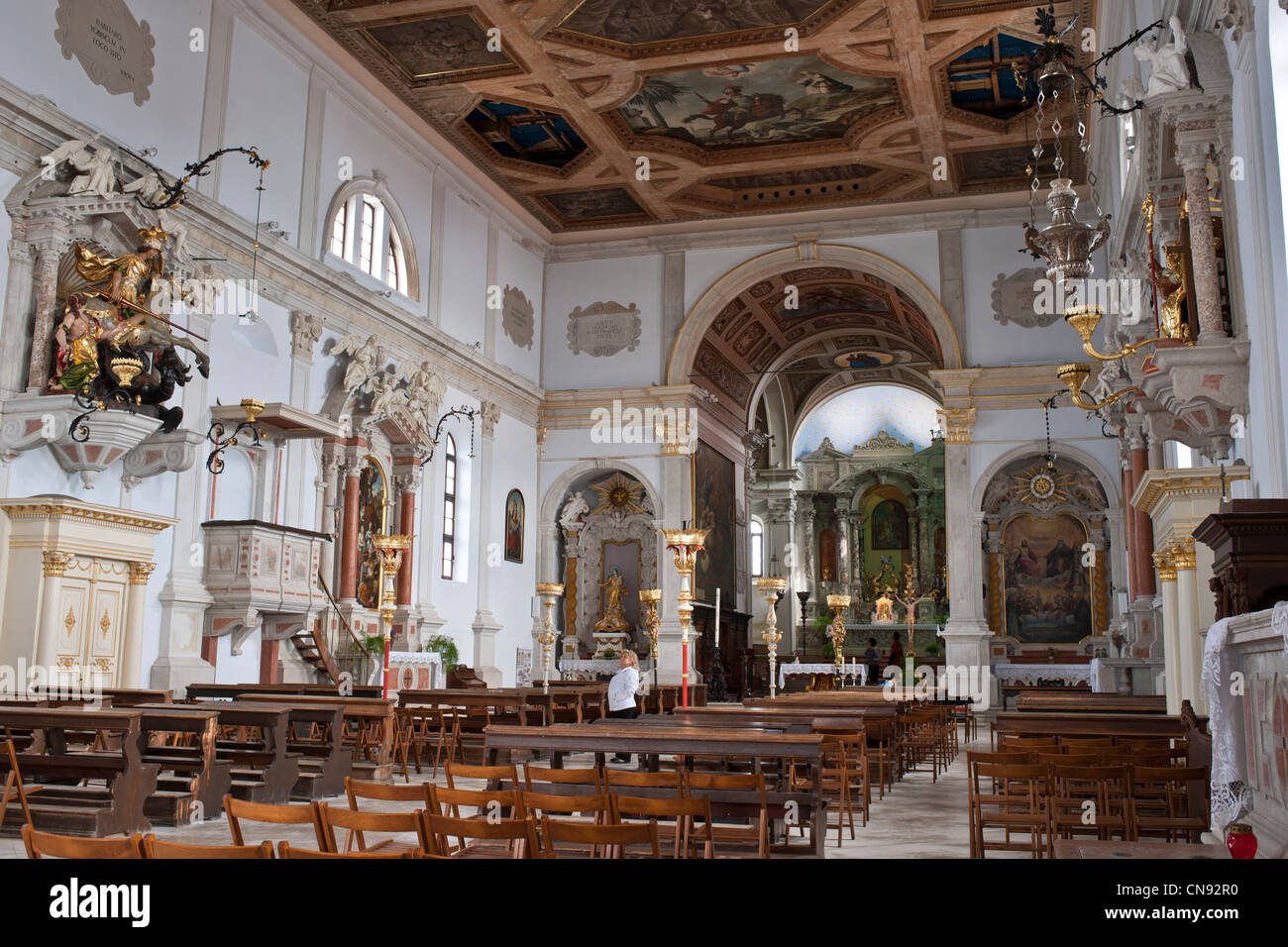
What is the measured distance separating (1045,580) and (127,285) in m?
19.1

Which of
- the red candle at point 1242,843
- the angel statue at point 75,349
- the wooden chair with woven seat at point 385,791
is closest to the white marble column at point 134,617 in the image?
the angel statue at point 75,349

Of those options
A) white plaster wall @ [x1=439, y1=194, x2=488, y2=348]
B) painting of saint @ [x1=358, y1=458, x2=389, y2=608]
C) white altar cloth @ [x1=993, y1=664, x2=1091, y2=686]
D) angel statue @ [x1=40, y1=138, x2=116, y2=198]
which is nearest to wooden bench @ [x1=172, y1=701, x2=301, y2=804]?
angel statue @ [x1=40, y1=138, x2=116, y2=198]

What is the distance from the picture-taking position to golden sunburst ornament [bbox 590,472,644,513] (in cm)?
2489

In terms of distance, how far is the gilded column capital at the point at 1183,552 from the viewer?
805 centimetres

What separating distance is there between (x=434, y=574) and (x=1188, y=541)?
13659 mm

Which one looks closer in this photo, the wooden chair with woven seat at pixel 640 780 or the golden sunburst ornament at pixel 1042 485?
the wooden chair with woven seat at pixel 640 780

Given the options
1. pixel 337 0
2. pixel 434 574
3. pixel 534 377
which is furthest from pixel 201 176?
pixel 534 377

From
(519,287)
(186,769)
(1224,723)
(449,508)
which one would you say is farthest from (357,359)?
(1224,723)

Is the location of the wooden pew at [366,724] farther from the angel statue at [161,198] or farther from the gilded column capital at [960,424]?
the gilded column capital at [960,424]

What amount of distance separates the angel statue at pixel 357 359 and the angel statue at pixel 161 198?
357cm

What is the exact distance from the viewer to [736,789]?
213 inches

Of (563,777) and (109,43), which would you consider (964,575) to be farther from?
(563,777)

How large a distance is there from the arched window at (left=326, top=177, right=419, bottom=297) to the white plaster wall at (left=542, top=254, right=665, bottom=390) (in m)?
5.75

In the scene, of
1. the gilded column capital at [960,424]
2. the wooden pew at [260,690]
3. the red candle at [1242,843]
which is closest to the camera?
the red candle at [1242,843]
